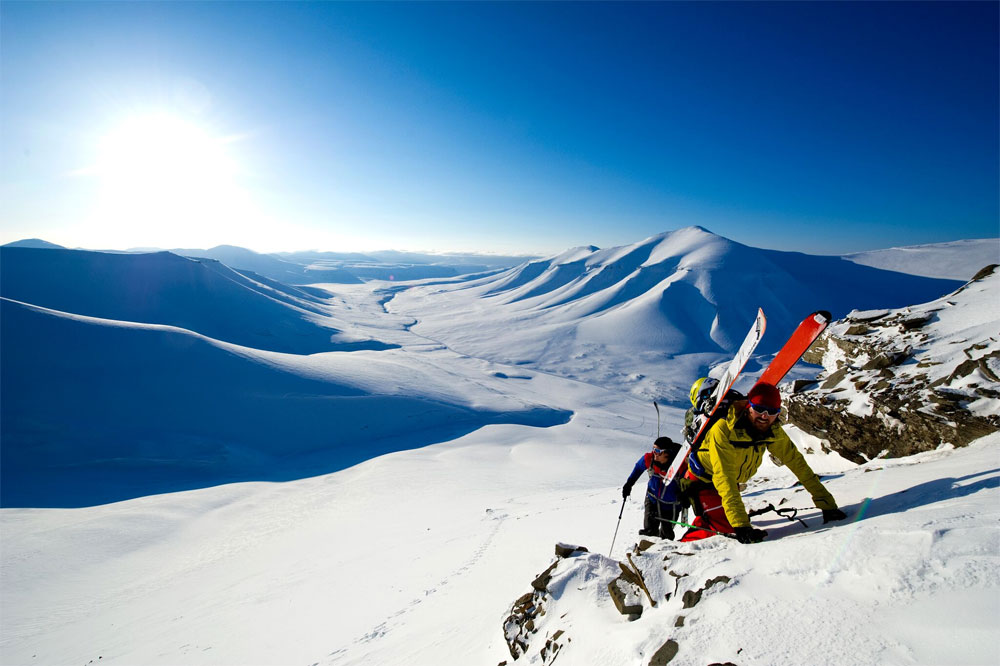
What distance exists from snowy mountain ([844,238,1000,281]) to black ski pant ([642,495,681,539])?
14584cm

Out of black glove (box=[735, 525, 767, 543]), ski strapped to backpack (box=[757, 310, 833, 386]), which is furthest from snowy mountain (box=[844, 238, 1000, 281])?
black glove (box=[735, 525, 767, 543])

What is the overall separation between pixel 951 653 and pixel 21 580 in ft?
77.9

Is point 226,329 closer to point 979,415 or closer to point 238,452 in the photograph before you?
point 238,452

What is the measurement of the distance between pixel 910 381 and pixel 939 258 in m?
164

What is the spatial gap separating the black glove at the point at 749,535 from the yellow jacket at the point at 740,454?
185 millimetres

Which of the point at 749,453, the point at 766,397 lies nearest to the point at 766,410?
the point at 766,397

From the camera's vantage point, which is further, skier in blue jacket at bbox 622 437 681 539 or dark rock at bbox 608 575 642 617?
skier in blue jacket at bbox 622 437 681 539

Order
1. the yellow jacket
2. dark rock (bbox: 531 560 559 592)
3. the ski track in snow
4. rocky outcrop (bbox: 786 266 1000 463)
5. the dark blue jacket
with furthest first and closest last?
the ski track in snow < rocky outcrop (bbox: 786 266 1000 463) < the dark blue jacket < dark rock (bbox: 531 560 559 592) < the yellow jacket

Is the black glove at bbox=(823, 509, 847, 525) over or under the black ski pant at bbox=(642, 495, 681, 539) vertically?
over

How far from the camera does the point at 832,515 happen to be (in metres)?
4.21

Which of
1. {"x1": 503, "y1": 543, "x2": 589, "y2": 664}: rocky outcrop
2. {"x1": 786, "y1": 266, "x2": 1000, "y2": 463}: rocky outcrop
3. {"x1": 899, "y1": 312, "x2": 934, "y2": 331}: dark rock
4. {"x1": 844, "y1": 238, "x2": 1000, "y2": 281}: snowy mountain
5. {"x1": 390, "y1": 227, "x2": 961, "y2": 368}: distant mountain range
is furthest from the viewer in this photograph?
{"x1": 844, "y1": 238, "x2": 1000, "y2": 281}: snowy mountain

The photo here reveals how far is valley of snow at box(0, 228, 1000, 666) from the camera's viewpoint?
10.0 ft

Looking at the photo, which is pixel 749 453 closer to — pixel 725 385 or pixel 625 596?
pixel 725 385

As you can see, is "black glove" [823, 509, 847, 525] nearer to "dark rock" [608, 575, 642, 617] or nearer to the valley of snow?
the valley of snow
